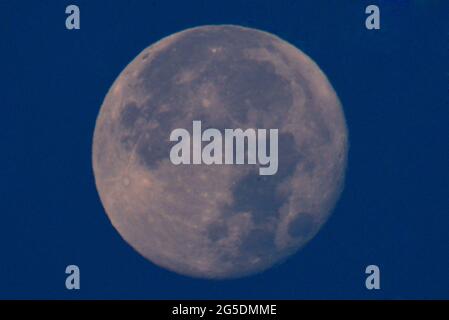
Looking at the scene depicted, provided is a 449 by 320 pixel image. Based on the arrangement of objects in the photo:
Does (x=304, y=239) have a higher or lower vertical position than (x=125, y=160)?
lower

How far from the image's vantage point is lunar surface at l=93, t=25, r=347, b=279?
8.46 meters

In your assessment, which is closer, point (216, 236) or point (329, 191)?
point (216, 236)

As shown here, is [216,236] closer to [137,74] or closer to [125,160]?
[125,160]

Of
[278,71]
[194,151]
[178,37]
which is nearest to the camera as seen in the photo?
[194,151]

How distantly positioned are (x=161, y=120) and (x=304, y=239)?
321 centimetres

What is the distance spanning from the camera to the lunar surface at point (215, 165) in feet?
27.8

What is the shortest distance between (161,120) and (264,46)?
215 cm

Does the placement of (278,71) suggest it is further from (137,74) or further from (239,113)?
(137,74)

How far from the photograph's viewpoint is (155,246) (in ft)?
30.6

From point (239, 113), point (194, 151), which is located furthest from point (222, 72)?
point (194, 151)

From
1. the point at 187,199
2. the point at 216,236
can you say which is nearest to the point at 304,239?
the point at 216,236

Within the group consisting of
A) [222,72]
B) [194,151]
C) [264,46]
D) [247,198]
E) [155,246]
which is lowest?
[155,246]

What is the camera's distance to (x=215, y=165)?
8383mm

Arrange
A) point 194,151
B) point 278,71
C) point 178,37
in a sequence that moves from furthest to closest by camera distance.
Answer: point 178,37 → point 278,71 → point 194,151
